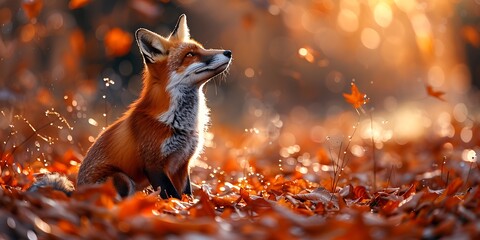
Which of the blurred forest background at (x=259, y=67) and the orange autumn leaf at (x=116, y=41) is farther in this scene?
the orange autumn leaf at (x=116, y=41)

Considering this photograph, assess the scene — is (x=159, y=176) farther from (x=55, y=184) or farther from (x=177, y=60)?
(x=177, y=60)

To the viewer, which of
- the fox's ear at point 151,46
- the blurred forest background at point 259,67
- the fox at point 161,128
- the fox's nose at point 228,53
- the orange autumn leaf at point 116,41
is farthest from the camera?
the orange autumn leaf at point 116,41

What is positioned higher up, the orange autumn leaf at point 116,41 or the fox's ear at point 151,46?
the orange autumn leaf at point 116,41

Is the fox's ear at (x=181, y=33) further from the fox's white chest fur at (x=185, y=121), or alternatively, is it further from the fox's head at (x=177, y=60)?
the fox's white chest fur at (x=185, y=121)

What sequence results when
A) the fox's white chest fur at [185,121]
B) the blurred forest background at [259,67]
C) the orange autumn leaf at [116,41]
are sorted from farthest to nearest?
the orange autumn leaf at [116,41]
the blurred forest background at [259,67]
the fox's white chest fur at [185,121]

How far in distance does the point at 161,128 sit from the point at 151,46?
90 cm

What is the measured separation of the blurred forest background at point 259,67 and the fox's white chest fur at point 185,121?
2.16ft

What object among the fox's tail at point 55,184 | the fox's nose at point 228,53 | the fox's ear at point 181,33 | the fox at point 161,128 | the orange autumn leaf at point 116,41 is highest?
the orange autumn leaf at point 116,41

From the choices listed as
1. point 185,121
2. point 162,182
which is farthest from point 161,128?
point 162,182

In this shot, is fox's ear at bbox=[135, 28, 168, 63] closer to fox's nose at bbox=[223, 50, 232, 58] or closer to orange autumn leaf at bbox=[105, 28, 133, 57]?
fox's nose at bbox=[223, 50, 232, 58]

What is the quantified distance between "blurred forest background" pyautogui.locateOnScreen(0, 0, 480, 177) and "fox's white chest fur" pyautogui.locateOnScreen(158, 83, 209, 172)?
2.16 feet

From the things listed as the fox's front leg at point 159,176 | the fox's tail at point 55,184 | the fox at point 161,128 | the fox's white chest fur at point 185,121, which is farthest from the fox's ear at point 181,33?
the fox's tail at point 55,184

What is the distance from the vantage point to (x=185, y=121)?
5.99m

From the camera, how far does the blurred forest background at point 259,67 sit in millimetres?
9484
